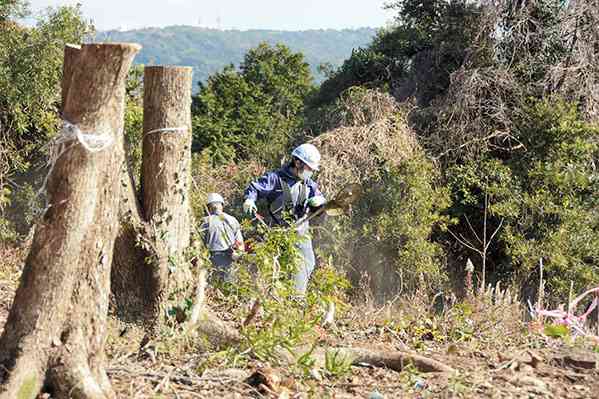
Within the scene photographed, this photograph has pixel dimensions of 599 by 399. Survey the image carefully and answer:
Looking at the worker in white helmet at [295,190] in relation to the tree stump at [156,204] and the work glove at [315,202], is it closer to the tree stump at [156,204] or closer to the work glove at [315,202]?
the work glove at [315,202]

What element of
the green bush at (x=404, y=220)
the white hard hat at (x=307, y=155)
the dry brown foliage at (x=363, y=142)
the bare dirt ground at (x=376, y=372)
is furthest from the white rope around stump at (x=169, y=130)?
the green bush at (x=404, y=220)

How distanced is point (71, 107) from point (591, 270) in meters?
9.05

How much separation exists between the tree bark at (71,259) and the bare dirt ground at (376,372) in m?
0.37

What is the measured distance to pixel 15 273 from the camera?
276 inches

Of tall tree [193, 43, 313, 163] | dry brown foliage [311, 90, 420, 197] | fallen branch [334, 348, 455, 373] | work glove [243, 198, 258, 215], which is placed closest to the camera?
fallen branch [334, 348, 455, 373]

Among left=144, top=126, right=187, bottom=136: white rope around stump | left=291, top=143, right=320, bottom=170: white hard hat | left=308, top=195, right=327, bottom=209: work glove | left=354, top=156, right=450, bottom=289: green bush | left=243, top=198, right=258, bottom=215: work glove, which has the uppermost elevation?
left=144, top=126, right=187, bottom=136: white rope around stump

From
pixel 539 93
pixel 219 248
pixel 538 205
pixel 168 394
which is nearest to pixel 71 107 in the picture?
pixel 168 394

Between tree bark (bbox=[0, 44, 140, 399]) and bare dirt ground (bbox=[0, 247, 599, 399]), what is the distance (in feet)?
1.20

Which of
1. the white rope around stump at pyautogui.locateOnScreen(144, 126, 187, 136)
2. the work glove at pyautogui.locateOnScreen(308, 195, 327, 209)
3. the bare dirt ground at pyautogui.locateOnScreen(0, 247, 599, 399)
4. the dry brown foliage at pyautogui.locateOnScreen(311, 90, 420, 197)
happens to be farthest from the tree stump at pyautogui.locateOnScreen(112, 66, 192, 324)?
the dry brown foliage at pyautogui.locateOnScreen(311, 90, 420, 197)

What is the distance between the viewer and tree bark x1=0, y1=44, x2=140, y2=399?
129 inches

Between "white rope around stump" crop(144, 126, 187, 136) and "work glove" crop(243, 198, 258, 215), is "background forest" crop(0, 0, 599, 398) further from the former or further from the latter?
"white rope around stump" crop(144, 126, 187, 136)

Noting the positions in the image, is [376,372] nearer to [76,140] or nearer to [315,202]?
[76,140]

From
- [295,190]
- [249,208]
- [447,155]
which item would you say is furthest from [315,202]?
[447,155]

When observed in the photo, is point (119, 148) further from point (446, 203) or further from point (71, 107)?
point (446, 203)
